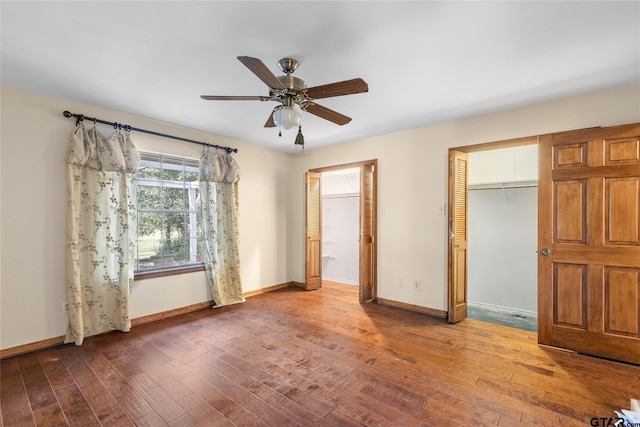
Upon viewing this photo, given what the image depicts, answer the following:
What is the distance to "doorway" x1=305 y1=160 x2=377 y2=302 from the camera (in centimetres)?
441

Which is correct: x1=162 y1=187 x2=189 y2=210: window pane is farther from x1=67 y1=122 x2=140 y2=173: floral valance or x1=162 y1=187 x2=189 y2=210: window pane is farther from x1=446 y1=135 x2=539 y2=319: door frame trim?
x1=446 y1=135 x2=539 y2=319: door frame trim

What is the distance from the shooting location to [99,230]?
317cm

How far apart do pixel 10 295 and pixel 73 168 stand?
1.33 m

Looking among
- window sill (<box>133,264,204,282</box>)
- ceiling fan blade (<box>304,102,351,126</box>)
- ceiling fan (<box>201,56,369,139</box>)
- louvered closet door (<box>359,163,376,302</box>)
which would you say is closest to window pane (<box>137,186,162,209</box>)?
window sill (<box>133,264,204,282</box>)

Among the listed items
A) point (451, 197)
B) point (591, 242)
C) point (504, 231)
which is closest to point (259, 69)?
point (451, 197)

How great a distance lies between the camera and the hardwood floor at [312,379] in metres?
1.86

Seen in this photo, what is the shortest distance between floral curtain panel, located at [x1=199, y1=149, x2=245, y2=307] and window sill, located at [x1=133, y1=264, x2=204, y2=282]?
16 cm

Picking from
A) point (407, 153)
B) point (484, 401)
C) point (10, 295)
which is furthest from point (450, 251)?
point (10, 295)

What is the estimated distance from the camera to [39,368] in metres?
2.46

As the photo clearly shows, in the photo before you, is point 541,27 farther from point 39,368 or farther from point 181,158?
point 39,368

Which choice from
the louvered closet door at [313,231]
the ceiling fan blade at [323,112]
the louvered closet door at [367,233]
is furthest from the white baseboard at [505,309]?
the ceiling fan blade at [323,112]

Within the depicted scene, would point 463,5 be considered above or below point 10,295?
above

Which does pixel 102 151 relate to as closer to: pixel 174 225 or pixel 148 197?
pixel 148 197

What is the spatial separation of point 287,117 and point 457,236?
271cm
